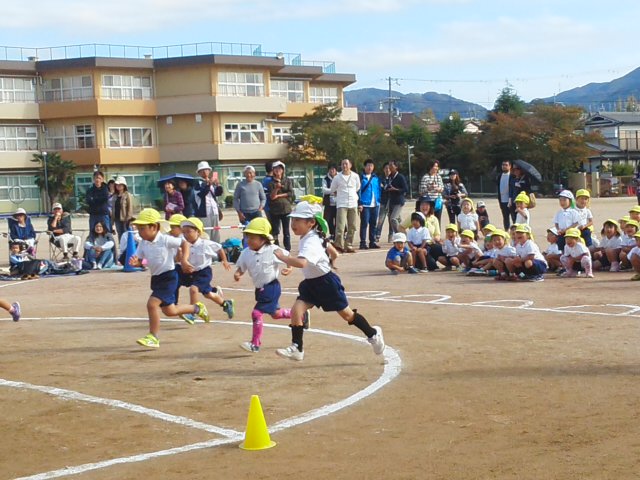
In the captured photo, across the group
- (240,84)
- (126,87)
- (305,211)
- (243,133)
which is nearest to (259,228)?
(305,211)

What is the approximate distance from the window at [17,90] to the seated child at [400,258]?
5666 cm

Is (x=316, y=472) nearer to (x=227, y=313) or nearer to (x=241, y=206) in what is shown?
(x=227, y=313)

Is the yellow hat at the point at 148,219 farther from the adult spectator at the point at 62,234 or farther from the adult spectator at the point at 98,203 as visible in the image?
the adult spectator at the point at 98,203

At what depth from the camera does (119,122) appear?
70.6 meters

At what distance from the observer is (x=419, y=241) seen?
1795 centimetres

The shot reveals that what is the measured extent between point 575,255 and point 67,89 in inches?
2328

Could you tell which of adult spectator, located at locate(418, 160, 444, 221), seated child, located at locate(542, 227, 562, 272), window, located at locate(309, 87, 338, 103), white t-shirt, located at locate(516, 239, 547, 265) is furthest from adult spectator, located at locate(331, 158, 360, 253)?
window, located at locate(309, 87, 338, 103)

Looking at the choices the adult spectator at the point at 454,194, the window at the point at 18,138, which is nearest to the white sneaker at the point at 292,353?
the adult spectator at the point at 454,194

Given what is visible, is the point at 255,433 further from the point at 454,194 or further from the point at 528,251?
the point at 454,194

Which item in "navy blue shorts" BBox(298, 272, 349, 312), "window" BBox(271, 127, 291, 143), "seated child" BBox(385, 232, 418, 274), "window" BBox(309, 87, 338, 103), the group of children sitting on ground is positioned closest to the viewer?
"navy blue shorts" BBox(298, 272, 349, 312)

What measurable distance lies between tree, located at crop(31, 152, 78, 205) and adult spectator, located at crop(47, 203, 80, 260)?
156 feet

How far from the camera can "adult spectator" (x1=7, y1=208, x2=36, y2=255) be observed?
20.2m

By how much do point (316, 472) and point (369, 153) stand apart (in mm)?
69775

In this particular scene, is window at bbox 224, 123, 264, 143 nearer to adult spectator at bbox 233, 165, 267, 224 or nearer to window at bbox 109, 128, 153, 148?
window at bbox 109, 128, 153, 148
